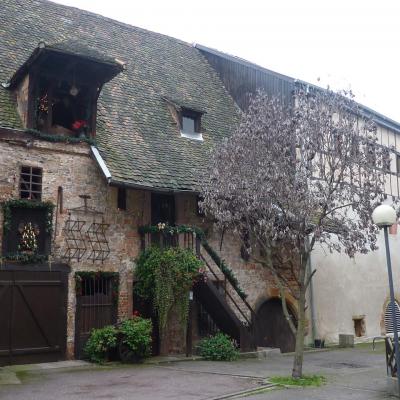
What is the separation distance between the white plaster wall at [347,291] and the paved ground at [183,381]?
15.9 ft

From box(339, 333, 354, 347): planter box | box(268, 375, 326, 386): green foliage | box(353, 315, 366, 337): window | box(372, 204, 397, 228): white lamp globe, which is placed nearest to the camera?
box(372, 204, 397, 228): white lamp globe

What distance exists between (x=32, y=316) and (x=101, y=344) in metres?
1.80

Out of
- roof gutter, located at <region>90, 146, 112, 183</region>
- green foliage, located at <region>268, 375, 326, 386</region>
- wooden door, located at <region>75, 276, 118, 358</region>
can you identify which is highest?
roof gutter, located at <region>90, 146, 112, 183</region>

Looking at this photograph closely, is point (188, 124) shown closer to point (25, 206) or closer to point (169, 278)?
point (169, 278)

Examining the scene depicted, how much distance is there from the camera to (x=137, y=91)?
19.6 meters

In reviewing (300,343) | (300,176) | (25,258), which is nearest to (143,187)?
(25,258)

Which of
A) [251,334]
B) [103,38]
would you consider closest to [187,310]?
[251,334]

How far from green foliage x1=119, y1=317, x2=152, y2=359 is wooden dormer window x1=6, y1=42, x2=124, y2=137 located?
515cm

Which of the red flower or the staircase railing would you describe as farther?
the staircase railing

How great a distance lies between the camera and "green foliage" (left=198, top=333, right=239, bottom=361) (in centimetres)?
1547

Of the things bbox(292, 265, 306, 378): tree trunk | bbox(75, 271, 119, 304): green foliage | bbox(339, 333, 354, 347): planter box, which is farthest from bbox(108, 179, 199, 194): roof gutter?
bbox(339, 333, 354, 347): planter box

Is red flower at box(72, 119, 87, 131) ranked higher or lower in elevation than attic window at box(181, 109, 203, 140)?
lower

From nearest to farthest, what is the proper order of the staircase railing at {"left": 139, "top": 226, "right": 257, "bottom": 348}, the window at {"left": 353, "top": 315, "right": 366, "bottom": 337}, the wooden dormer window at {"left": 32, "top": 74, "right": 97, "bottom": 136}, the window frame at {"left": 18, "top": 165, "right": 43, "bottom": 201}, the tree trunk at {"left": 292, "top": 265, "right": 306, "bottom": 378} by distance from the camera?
the tree trunk at {"left": 292, "top": 265, "right": 306, "bottom": 378}
the window frame at {"left": 18, "top": 165, "right": 43, "bottom": 201}
the wooden dormer window at {"left": 32, "top": 74, "right": 97, "bottom": 136}
the staircase railing at {"left": 139, "top": 226, "right": 257, "bottom": 348}
the window at {"left": 353, "top": 315, "right": 366, "bottom": 337}

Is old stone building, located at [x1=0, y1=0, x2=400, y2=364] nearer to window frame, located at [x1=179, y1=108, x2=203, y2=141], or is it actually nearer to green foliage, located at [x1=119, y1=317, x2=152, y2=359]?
window frame, located at [x1=179, y1=108, x2=203, y2=141]
